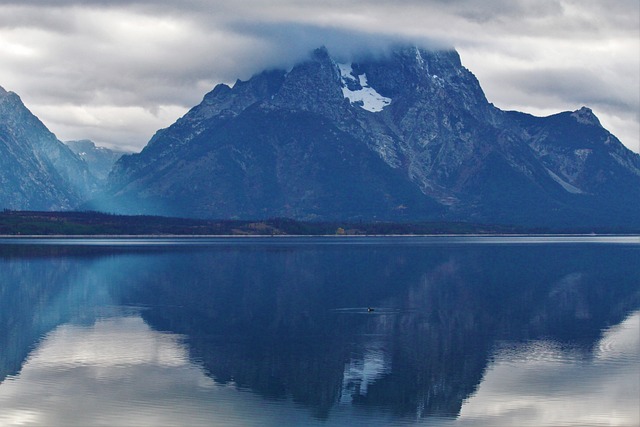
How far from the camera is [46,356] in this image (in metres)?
90.0

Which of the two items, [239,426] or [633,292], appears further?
[633,292]

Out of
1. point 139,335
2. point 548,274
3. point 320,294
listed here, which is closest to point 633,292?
point 548,274

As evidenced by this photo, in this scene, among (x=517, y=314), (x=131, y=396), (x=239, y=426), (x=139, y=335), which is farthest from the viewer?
(x=517, y=314)

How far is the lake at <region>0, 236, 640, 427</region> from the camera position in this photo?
6788cm

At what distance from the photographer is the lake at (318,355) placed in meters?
67.9

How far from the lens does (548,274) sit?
194m

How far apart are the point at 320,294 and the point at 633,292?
53163 millimetres

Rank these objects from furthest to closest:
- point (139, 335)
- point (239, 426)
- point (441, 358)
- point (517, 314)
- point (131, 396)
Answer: point (517, 314), point (139, 335), point (441, 358), point (131, 396), point (239, 426)

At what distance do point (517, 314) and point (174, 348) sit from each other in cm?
5059

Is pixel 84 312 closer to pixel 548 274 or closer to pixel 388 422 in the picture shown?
pixel 388 422

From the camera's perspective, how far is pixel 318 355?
298 feet

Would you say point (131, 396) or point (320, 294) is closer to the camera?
point (131, 396)

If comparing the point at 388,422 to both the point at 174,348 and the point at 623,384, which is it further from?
the point at 174,348

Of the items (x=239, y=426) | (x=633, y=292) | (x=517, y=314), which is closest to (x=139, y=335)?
(x=239, y=426)
